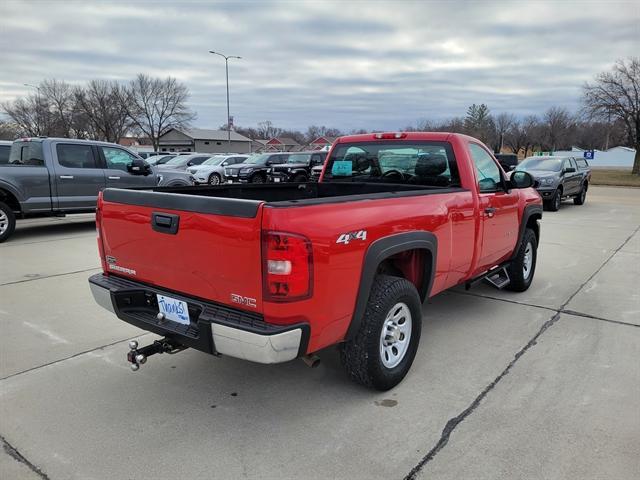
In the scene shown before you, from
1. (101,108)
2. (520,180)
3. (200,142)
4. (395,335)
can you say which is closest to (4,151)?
(395,335)

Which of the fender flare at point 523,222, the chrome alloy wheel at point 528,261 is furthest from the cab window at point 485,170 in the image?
the chrome alloy wheel at point 528,261

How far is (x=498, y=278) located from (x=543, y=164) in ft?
38.1

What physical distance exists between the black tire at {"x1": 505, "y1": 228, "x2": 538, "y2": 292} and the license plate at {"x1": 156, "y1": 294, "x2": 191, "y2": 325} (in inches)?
162

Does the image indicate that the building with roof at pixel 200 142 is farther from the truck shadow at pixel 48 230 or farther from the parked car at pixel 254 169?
the truck shadow at pixel 48 230

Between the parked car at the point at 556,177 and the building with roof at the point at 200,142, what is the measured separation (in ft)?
244

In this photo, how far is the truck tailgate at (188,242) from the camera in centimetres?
252

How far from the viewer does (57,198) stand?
922 cm

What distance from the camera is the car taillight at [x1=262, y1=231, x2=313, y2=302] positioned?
96.0 inches

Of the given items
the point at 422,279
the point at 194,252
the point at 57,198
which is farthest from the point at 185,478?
the point at 57,198

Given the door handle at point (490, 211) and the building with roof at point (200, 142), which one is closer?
the door handle at point (490, 211)

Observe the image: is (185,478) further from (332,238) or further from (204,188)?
(204,188)

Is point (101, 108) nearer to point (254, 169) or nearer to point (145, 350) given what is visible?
point (254, 169)

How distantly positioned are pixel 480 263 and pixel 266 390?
2390 millimetres

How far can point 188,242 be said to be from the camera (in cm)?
277
